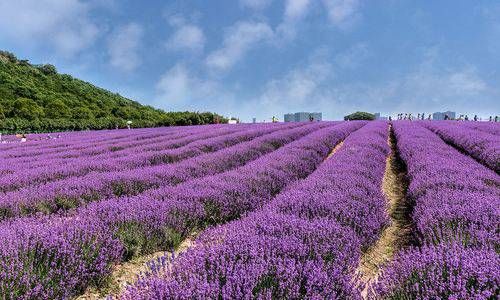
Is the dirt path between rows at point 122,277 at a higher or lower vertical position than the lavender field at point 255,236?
lower

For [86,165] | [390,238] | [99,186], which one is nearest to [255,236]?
[390,238]

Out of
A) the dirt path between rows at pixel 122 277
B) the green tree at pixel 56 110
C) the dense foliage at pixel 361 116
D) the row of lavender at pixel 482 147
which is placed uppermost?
the green tree at pixel 56 110

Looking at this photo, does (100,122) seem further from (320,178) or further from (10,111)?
(320,178)

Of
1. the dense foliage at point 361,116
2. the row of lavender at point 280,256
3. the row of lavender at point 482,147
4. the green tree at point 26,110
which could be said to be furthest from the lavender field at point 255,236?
the dense foliage at point 361,116

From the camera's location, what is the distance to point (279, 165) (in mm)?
7613

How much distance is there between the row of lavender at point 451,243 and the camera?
7.58 ft

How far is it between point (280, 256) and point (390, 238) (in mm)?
2693

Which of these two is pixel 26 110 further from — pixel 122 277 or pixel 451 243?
pixel 451 243

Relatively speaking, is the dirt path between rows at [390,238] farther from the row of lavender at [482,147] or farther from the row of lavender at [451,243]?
the row of lavender at [482,147]

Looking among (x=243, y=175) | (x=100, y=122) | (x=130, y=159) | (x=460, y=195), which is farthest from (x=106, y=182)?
(x=100, y=122)

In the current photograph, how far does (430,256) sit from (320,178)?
3027 millimetres

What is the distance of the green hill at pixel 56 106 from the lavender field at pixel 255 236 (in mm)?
30913

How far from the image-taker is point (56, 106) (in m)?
47.2

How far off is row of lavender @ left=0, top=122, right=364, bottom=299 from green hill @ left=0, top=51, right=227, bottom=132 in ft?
103
